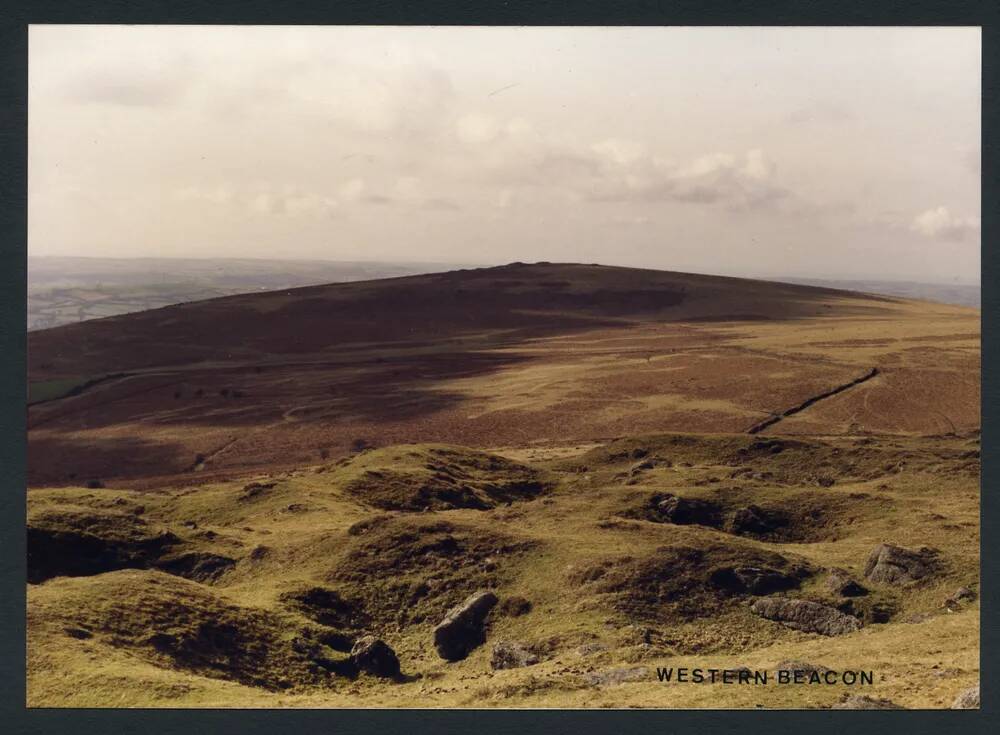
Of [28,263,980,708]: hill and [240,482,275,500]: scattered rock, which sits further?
[240,482,275,500]: scattered rock

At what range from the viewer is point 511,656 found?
84.9 ft

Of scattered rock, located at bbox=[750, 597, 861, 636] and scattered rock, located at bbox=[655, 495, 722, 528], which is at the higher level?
scattered rock, located at bbox=[655, 495, 722, 528]

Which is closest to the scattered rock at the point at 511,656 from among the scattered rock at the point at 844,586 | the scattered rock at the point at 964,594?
the scattered rock at the point at 844,586

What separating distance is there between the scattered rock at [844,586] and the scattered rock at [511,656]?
8990 mm

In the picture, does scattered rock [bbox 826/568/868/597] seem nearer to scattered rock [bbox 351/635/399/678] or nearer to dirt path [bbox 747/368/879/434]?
scattered rock [bbox 351/635/399/678]

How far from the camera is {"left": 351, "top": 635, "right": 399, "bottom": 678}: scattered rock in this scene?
26016mm

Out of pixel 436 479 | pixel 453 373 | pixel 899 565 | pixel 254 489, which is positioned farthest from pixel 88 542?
pixel 453 373

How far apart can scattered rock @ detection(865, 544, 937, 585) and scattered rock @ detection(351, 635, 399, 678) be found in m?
13.7

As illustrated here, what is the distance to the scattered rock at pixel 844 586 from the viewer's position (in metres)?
28.6

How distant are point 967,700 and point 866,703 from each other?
2217mm

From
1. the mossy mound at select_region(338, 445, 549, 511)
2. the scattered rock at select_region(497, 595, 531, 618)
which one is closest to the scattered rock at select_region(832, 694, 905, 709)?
the scattered rock at select_region(497, 595, 531, 618)

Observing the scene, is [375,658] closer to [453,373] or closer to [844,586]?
[844,586]

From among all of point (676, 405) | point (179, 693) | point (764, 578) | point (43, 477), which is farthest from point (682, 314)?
point (179, 693)

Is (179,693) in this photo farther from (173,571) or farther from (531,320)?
(531,320)
